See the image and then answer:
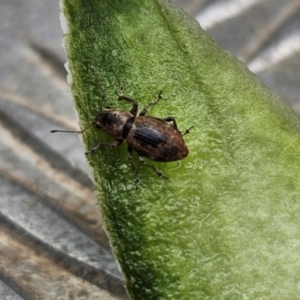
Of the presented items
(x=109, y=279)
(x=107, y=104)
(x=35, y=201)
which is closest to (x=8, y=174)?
(x=35, y=201)

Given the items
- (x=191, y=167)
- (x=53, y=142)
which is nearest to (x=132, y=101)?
(x=191, y=167)

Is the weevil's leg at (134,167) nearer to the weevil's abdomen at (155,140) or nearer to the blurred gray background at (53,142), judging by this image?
the weevil's abdomen at (155,140)

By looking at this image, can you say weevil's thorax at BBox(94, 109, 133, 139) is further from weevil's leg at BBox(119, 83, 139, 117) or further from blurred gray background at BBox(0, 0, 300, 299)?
blurred gray background at BBox(0, 0, 300, 299)

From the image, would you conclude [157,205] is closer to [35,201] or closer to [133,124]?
[133,124]

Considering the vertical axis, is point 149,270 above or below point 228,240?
below

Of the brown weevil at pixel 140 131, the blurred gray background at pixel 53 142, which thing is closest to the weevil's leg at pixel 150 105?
the brown weevil at pixel 140 131

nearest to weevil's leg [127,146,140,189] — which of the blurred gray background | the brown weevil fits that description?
the brown weevil
